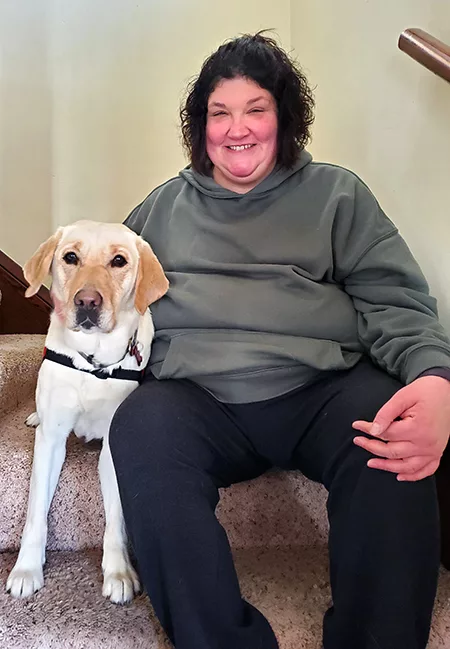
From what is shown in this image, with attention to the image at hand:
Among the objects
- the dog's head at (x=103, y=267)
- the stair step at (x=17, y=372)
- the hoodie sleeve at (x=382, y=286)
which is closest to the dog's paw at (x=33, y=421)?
the stair step at (x=17, y=372)

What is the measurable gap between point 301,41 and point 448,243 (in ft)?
3.62

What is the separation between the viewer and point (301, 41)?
198cm

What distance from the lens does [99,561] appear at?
1.14 m

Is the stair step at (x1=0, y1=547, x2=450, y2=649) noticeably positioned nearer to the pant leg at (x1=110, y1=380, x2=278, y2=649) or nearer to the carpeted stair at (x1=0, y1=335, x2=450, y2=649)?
the carpeted stair at (x1=0, y1=335, x2=450, y2=649)

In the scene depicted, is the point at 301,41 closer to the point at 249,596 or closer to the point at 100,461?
the point at 100,461

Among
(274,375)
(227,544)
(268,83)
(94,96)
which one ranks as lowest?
(227,544)

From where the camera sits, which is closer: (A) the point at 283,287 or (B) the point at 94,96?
(A) the point at 283,287

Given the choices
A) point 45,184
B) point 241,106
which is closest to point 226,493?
point 241,106

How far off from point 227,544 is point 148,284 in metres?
0.50

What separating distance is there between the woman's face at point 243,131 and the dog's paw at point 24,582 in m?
0.81

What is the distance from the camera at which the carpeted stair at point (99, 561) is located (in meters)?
0.93

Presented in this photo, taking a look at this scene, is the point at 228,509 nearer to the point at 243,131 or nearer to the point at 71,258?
the point at 71,258

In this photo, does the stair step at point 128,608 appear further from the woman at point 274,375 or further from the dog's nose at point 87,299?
the dog's nose at point 87,299

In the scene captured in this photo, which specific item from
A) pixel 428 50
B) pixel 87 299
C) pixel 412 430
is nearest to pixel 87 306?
pixel 87 299
